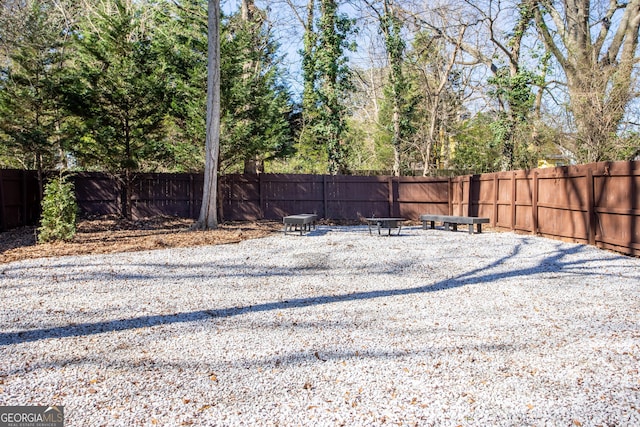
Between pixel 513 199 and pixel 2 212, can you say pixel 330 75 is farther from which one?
pixel 2 212

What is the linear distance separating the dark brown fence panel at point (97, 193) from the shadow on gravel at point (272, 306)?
11.8 metres

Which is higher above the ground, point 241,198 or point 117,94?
point 117,94

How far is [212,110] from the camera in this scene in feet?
36.5

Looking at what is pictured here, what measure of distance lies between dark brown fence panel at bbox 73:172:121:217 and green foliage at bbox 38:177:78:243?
615 centimetres

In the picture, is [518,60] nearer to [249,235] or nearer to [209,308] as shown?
[249,235]

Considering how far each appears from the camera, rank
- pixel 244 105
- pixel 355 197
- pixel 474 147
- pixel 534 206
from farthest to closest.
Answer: pixel 474 147, pixel 355 197, pixel 244 105, pixel 534 206

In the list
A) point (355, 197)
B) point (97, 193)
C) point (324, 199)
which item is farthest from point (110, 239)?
point (355, 197)

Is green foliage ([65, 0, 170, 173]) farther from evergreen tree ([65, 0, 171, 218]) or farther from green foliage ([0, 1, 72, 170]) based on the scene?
green foliage ([0, 1, 72, 170])

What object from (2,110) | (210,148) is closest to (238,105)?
(210,148)

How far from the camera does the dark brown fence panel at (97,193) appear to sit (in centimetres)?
1466

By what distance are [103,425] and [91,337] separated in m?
1.63

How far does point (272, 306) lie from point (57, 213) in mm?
6339

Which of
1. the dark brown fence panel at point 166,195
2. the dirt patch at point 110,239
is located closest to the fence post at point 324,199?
the dark brown fence panel at point 166,195

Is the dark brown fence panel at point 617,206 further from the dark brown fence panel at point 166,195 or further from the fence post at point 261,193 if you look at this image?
the dark brown fence panel at point 166,195
